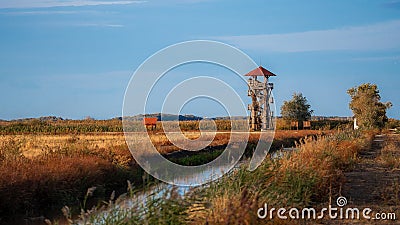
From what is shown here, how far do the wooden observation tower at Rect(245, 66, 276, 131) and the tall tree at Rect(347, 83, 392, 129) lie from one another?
1459 centimetres

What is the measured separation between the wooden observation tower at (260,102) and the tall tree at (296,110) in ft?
79.8

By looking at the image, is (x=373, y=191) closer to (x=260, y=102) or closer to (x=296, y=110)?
(x=260, y=102)

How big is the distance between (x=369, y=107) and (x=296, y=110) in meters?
16.4

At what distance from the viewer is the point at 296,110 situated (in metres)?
77.9

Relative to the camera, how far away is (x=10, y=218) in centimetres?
1246

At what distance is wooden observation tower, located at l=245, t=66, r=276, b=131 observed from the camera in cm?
4256

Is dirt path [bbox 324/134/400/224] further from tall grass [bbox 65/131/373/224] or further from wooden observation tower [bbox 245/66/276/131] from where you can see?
wooden observation tower [bbox 245/66/276/131]

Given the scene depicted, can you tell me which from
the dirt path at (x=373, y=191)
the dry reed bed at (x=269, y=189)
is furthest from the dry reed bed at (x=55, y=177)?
the dirt path at (x=373, y=191)

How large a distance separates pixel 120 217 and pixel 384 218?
463 cm

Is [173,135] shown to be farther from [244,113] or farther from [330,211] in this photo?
[330,211]

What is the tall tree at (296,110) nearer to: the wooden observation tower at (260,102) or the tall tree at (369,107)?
the tall tree at (369,107)

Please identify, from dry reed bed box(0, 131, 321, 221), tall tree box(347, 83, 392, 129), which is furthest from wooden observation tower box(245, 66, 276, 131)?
dry reed bed box(0, 131, 321, 221)

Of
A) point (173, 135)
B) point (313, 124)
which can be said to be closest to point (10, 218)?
point (173, 135)

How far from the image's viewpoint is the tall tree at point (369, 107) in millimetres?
61656
